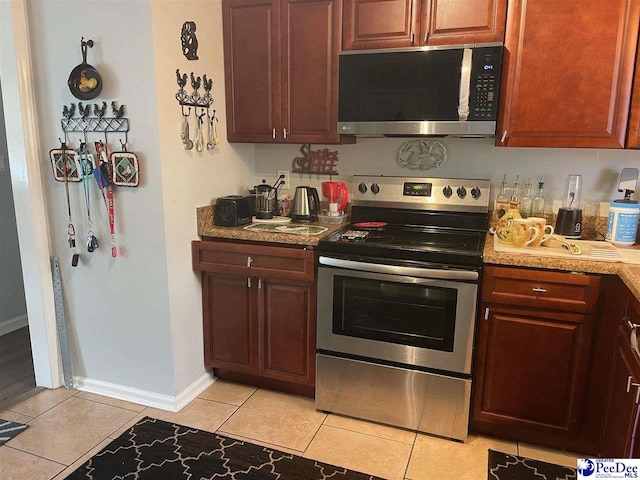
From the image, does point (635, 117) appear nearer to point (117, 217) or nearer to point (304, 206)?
point (304, 206)

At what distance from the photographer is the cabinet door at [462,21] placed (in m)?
2.11

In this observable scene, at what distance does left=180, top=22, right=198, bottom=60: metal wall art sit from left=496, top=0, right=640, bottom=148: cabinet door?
1.47 metres

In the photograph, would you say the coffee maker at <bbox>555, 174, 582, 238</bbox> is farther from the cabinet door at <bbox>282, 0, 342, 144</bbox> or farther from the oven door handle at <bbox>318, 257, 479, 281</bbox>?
the cabinet door at <bbox>282, 0, 342, 144</bbox>

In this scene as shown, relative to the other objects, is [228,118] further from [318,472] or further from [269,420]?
[318,472]

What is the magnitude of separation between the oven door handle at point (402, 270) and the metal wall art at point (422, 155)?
0.80 meters

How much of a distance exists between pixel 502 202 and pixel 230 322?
1.58 m

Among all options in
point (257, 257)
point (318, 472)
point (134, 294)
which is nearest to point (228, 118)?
point (257, 257)

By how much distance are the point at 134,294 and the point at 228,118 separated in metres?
1.08

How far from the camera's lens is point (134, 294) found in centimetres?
240

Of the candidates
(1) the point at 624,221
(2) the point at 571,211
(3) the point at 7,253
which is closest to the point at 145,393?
(3) the point at 7,253

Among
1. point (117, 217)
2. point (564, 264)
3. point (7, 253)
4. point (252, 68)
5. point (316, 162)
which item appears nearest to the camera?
point (564, 264)

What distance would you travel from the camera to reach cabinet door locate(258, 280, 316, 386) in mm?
2367

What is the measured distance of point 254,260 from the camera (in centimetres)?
238

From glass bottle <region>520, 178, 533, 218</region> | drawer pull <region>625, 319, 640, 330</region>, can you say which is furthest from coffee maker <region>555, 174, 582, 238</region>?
drawer pull <region>625, 319, 640, 330</region>
